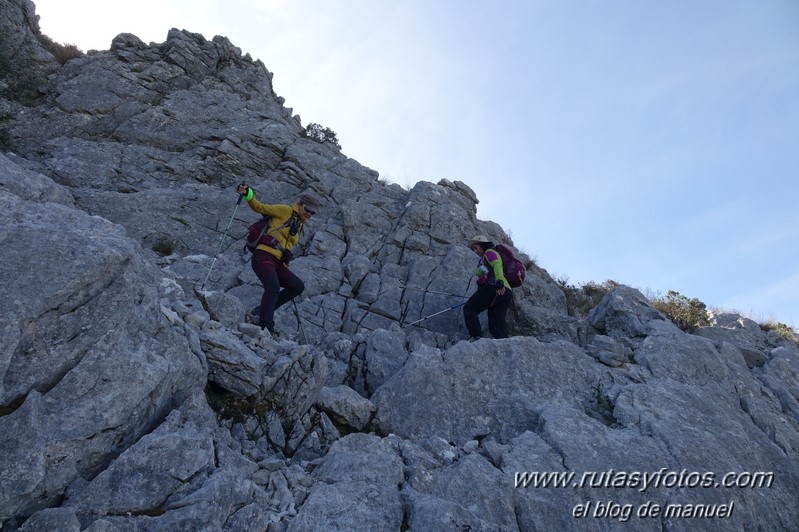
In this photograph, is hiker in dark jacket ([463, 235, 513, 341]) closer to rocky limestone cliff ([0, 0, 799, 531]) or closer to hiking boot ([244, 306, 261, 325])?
rocky limestone cliff ([0, 0, 799, 531])

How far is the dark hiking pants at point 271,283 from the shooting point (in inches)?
416

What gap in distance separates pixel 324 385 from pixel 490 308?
538 cm

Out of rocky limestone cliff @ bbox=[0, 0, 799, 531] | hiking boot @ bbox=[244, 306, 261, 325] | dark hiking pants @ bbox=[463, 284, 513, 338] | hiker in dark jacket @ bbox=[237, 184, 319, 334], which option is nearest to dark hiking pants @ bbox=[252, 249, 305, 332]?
hiker in dark jacket @ bbox=[237, 184, 319, 334]

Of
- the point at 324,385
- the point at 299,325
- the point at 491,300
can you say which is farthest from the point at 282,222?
the point at 491,300

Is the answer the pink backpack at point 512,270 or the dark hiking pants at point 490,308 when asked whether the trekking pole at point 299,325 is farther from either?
the pink backpack at point 512,270

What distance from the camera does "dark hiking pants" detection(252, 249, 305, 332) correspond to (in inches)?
416

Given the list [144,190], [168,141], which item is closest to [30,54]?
[168,141]

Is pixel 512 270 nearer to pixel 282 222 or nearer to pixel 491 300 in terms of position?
pixel 491 300

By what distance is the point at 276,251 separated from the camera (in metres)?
11.1

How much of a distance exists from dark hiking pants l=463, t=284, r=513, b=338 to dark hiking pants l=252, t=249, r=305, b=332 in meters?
4.65

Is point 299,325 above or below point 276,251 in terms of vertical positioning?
below
